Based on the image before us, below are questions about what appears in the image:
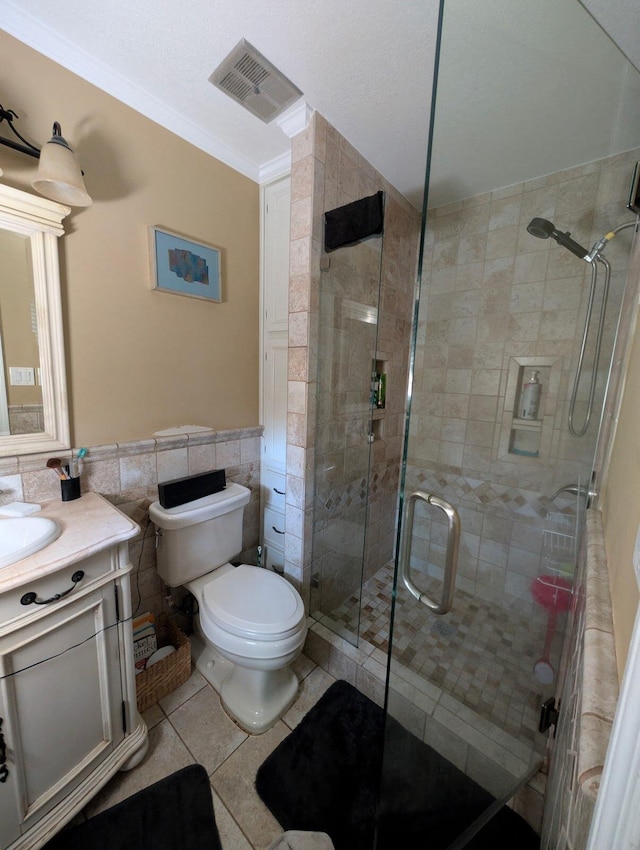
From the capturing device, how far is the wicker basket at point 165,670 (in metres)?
1.30

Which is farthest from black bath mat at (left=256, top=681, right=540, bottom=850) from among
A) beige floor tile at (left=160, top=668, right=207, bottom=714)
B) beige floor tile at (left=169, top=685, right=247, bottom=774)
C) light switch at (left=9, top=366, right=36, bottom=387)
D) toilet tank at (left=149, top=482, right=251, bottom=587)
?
light switch at (left=9, top=366, right=36, bottom=387)

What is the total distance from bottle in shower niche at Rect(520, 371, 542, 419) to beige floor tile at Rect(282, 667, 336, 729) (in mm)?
1596

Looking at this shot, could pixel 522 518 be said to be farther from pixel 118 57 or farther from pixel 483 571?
pixel 118 57

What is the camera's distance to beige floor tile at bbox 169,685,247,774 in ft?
3.87

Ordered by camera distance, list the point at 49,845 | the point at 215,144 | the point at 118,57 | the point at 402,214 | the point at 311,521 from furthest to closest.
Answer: the point at 402,214 → the point at 311,521 → the point at 215,144 → the point at 118,57 → the point at 49,845

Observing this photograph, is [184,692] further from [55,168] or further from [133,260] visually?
[55,168]

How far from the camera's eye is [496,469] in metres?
1.66

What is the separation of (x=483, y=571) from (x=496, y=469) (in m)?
0.52

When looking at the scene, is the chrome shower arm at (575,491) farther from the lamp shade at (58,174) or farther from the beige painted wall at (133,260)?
the lamp shade at (58,174)

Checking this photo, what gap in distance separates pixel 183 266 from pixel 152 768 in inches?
78.8

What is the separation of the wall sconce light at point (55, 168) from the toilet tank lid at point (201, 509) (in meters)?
1.19

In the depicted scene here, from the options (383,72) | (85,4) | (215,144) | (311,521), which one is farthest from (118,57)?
(311,521)

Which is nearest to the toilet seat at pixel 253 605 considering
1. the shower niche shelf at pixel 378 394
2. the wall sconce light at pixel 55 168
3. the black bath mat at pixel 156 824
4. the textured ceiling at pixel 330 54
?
the black bath mat at pixel 156 824

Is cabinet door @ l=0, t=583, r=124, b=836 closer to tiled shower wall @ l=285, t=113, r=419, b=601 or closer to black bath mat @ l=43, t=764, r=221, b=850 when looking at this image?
black bath mat @ l=43, t=764, r=221, b=850
